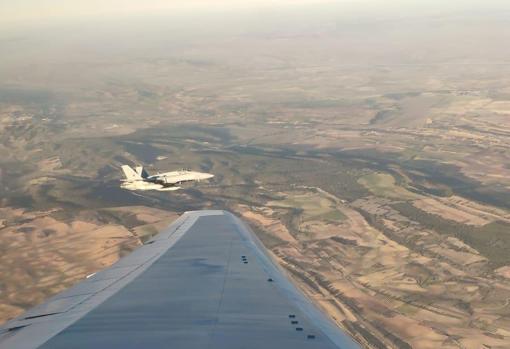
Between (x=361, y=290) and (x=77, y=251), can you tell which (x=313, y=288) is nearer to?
(x=361, y=290)

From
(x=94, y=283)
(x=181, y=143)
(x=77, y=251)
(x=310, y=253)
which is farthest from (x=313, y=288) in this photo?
(x=181, y=143)

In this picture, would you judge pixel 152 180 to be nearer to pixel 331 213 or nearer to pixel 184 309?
pixel 331 213

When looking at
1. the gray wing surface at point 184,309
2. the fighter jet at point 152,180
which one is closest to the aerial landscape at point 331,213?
the fighter jet at point 152,180

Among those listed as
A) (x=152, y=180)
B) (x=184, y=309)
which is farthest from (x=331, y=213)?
(x=184, y=309)

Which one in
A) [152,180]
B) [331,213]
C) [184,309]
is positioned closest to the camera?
[184,309]

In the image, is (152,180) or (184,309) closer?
(184,309)

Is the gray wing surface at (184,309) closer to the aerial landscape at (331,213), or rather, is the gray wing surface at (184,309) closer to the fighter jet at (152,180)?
the aerial landscape at (331,213)

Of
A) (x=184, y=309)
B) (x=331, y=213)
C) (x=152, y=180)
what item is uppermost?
(x=184, y=309)

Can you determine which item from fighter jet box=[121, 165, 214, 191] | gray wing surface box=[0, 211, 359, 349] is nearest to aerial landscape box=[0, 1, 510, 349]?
fighter jet box=[121, 165, 214, 191]

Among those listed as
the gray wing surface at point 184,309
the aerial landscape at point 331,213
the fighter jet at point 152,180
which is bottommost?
the aerial landscape at point 331,213

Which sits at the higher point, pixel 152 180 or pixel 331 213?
pixel 152 180
